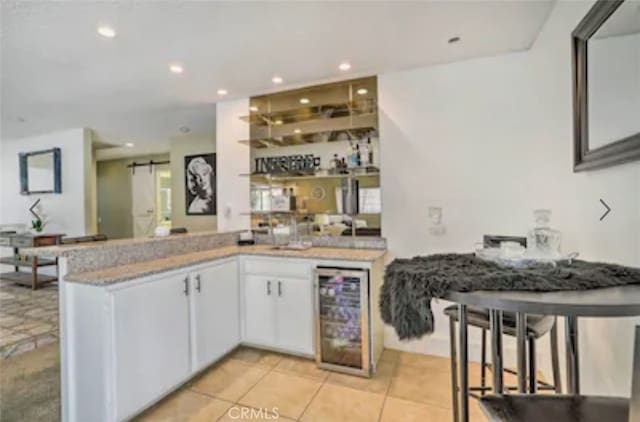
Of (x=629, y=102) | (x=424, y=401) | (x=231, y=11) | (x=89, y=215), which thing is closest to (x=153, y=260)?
(x=231, y=11)

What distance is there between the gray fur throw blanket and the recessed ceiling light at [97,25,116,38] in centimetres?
236

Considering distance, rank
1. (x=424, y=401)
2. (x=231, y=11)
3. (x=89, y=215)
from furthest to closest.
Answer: (x=89, y=215), (x=424, y=401), (x=231, y=11)

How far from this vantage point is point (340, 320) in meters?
2.44

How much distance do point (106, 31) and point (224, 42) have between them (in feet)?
2.50

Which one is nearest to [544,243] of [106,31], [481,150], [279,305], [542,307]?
[542,307]

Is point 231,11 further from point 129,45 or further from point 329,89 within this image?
point 329,89

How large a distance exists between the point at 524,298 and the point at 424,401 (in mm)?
1520

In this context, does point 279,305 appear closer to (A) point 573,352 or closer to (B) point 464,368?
(B) point 464,368

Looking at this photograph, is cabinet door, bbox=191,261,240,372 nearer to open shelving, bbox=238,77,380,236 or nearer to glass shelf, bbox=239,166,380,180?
open shelving, bbox=238,77,380,236

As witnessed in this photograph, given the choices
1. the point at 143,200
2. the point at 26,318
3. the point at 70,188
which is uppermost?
the point at 70,188

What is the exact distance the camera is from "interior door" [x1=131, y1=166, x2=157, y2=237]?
21.6 feet

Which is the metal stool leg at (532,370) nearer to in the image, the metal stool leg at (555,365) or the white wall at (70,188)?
the metal stool leg at (555,365)

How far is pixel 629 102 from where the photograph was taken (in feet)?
3.99

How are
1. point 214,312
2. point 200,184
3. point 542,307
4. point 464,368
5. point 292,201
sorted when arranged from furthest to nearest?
point 200,184
point 292,201
point 214,312
point 464,368
point 542,307
